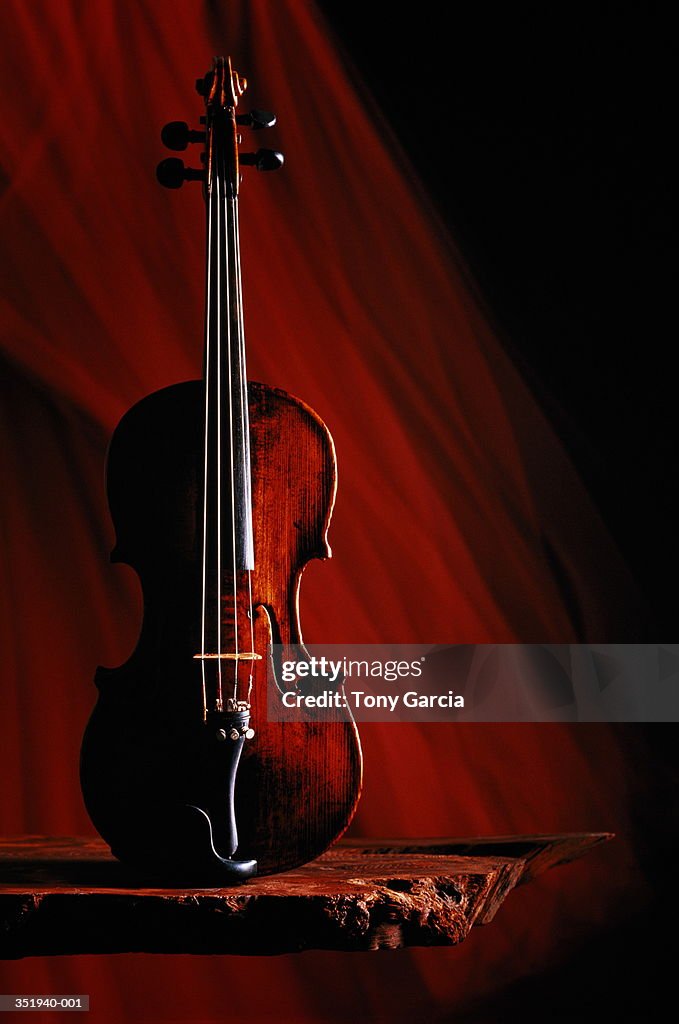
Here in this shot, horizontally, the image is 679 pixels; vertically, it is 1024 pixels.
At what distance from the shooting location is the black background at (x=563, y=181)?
2.03 meters

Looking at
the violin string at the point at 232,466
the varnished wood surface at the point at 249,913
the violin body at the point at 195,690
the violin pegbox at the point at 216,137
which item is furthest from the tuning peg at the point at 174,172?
the varnished wood surface at the point at 249,913

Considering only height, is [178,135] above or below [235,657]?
above

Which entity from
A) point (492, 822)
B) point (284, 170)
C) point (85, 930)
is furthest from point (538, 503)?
point (85, 930)

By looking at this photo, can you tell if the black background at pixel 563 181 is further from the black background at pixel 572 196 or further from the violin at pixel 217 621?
the violin at pixel 217 621

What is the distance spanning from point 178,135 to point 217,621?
1.83 feet

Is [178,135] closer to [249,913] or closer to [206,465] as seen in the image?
[206,465]

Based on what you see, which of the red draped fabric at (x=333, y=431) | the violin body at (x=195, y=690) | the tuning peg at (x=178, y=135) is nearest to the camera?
the violin body at (x=195, y=690)

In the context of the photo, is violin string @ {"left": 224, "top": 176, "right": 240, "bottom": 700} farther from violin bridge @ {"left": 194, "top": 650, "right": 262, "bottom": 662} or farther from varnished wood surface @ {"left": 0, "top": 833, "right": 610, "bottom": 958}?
varnished wood surface @ {"left": 0, "top": 833, "right": 610, "bottom": 958}

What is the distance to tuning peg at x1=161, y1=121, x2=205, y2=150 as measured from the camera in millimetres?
1363

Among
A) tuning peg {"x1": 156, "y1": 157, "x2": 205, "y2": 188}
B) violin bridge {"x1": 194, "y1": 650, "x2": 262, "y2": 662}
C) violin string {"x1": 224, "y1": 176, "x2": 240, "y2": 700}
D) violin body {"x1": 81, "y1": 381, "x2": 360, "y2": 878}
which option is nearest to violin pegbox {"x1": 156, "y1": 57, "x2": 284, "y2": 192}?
tuning peg {"x1": 156, "y1": 157, "x2": 205, "y2": 188}

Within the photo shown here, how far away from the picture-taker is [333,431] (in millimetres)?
2000

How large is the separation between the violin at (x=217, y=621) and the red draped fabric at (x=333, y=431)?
64 cm

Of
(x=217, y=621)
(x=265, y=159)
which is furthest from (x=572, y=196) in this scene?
(x=217, y=621)

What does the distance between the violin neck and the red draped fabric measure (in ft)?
2.12
